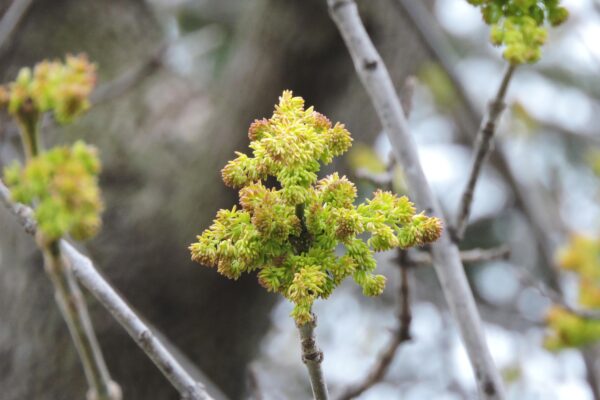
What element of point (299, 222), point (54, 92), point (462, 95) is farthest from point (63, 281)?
point (462, 95)

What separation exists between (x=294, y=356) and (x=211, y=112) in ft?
6.89

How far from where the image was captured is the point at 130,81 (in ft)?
6.72

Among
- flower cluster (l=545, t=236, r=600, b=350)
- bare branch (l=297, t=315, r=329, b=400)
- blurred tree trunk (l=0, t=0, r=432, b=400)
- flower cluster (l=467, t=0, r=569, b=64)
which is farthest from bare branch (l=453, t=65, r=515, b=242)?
blurred tree trunk (l=0, t=0, r=432, b=400)

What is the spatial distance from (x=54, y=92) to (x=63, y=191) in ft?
0.29

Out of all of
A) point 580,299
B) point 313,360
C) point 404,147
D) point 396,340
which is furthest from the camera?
point 580,299

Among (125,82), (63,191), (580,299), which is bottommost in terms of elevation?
(580,299)

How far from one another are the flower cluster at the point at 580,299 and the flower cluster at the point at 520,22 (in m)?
1.02

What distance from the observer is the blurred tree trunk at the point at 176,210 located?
84.2 inches

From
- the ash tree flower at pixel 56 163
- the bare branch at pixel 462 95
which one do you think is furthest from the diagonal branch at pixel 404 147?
the bare branch at pixel 462 95

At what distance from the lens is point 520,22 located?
3.26ft

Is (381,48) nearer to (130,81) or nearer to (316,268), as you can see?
(130,81)

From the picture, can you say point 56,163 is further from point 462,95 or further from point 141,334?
point 462,95

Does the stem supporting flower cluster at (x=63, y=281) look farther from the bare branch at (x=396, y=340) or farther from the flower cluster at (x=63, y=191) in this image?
the bare branch at (x=396, y=340)

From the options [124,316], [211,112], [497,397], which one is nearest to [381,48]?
[211,112]
